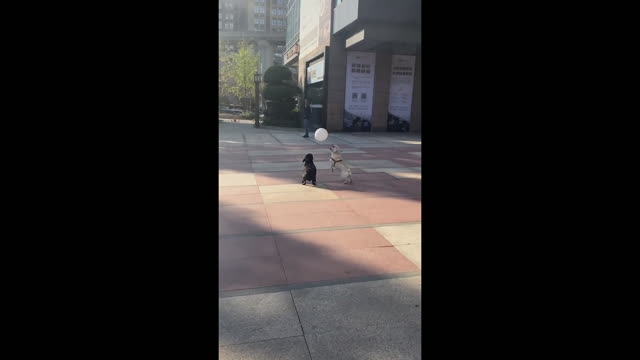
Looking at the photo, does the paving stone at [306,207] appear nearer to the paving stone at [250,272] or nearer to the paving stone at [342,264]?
the paving stone at [342,264]

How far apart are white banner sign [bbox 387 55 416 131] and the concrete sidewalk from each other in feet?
48.3

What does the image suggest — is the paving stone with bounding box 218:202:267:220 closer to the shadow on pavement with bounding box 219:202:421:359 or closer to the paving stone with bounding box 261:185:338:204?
the shadow on pavement with bounding box 219:202:421:359

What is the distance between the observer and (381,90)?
22.6 m

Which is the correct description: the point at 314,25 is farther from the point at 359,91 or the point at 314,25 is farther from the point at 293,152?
the point at 293,152

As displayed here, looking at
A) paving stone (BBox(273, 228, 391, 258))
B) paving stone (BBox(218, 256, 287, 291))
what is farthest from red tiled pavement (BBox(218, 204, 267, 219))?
paving stone (BBox(218, 256, 287, 291))

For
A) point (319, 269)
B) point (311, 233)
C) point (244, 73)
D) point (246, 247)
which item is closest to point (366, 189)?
point (311, 233)

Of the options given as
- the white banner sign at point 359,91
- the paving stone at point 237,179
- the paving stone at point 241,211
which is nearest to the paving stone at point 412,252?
the paving stone at point 241,211

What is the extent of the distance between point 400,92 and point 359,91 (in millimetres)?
2353
